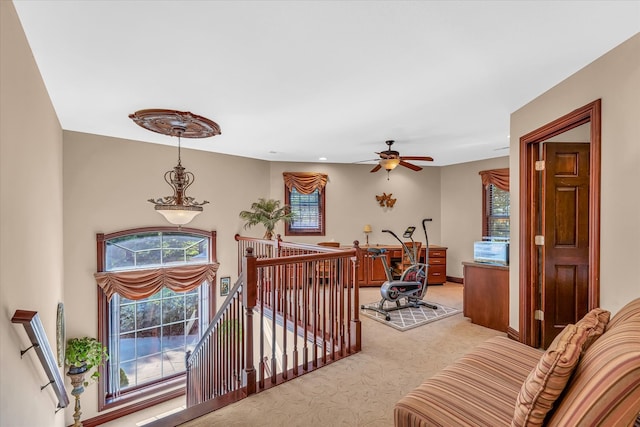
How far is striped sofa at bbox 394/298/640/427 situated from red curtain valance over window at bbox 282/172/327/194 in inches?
193

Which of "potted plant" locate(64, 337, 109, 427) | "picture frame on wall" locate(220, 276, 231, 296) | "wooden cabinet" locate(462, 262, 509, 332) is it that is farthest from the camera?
"picture frame on wall" locate(220, 276, 231, 296)

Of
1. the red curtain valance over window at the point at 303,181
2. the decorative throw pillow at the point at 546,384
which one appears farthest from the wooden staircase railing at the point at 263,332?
the red curtain valance over window at the point at 303,181

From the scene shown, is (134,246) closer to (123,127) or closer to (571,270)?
(123,127)

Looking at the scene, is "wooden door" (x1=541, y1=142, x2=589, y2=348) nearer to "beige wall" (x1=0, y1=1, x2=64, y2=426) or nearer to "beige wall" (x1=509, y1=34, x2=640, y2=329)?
"beige wall" (x1=509, y1=34, x2=640, y2=329)

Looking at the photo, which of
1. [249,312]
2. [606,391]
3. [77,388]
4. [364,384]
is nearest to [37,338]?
[249,312]

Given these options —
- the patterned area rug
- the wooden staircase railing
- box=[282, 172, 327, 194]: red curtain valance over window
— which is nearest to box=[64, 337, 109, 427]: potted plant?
the wooden staircase railing

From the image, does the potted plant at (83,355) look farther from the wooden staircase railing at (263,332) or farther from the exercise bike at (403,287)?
the exercise bike at (403,287)

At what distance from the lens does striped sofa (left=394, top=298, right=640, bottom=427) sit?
0.92 metres

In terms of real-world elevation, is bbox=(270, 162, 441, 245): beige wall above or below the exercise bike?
above

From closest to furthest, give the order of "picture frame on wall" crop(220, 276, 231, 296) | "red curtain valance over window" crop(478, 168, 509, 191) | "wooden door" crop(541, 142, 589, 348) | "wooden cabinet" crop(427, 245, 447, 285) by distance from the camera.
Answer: "wooden door" crop(541, 142, 589, 348)
"picture frame on wall" crop(220, 276, 231, 296)
"red curtain valance over window" crop(478, 168, 509, 191)
"wooden cabinet" crop(427, 245, 447, 285)

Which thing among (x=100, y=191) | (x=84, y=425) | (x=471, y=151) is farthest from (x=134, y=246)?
(x=471, y=151)

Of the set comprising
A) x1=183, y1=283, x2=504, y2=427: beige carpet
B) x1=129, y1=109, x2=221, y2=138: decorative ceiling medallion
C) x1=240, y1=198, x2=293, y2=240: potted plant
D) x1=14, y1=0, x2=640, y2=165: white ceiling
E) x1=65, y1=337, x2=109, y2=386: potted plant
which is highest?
x1=14, y1=0, x2=640, y2=165: white ceiling

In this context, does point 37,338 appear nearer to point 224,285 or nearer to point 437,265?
point 224,285

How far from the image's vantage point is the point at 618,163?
2.06m
